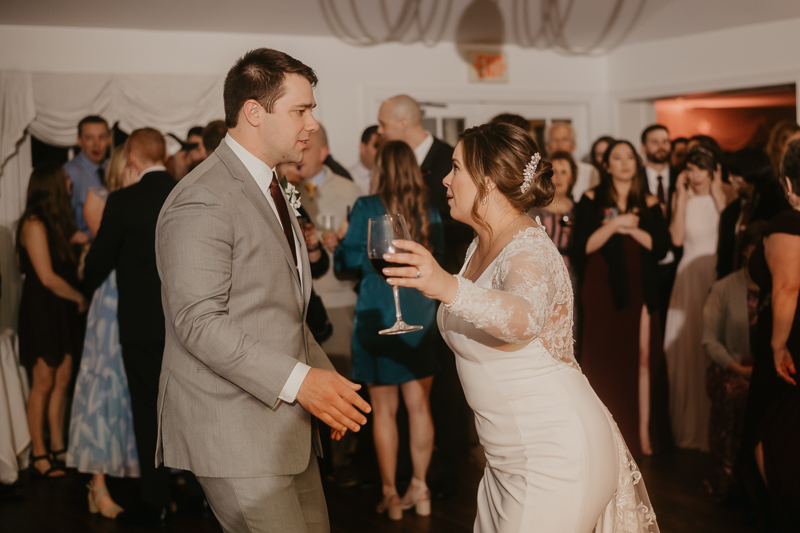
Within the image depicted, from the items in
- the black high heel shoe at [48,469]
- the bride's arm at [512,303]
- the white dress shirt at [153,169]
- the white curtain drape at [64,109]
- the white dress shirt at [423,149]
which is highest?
the white curtain drape at [64,109]

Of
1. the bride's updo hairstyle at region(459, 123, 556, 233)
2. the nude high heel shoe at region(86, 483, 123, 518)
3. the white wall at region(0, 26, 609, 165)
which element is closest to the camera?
Answer: the bride's updo hairstyle at region(459, 123, 556, 233)

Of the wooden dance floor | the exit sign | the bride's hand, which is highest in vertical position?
the exit sign

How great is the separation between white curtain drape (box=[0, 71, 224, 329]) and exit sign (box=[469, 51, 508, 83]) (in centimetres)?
215

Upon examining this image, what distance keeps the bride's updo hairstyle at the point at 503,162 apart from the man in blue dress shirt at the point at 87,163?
397cm

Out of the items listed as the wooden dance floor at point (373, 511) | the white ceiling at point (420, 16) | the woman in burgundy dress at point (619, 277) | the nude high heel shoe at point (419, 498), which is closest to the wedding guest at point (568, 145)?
the white ceiling at point (420, 16)

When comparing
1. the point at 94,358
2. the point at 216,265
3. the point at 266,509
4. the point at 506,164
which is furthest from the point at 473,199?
the point at 94,358

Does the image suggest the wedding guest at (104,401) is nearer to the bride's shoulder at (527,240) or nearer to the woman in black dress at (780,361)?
the bride's shoulder at (527,240)

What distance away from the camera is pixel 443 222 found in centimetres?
365

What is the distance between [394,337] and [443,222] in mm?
718

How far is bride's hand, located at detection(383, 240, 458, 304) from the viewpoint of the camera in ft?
4.55

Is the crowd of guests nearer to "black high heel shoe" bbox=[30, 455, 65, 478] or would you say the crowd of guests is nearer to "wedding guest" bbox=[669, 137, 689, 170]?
"black high heel shoe" bbox=[30, 455, 65, 478]

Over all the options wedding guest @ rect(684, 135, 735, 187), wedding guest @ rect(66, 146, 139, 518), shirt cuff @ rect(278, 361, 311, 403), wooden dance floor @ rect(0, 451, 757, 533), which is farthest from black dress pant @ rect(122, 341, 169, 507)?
wedding guest @ rect(684, 135, 735, 187)

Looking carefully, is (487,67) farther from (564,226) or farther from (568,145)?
(564,226)

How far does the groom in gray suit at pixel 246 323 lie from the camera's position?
1553mm
